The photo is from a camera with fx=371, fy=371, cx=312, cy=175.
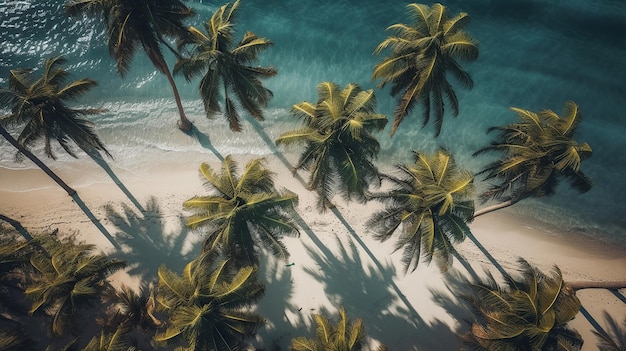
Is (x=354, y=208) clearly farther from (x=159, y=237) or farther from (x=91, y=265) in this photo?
(x=91, y=265)

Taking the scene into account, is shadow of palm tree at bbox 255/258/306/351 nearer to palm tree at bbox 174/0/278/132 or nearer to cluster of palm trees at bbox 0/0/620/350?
cluster of palm trees at bbox 0/0/620/350

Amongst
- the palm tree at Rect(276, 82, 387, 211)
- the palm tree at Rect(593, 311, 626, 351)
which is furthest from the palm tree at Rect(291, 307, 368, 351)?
the palm tree at Rect(593, 311, 626, 351)

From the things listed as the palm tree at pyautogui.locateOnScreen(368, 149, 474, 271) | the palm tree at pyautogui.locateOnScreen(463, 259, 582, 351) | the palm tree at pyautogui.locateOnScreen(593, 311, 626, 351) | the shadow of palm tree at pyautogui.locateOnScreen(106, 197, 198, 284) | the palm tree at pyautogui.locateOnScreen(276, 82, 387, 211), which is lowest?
the palm tree at pyautogui.locateOnScreen(593, 311, 626, 351)

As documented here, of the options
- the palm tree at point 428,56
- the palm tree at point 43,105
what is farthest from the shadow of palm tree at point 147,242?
the palm tree at point 428,56

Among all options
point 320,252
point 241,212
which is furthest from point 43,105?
point 320,252

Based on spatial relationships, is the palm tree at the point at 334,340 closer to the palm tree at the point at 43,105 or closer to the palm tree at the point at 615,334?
the palm tree at the point at 615,334
